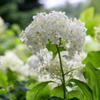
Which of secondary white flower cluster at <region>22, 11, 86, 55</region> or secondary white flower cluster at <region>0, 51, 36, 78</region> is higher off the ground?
secondary white flower cluster at <region>22, 11, 86, 55</region>

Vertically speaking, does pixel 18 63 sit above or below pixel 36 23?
below

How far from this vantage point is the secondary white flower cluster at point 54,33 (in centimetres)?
107

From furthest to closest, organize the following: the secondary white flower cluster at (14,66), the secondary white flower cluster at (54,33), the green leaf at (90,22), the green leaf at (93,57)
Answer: the green leaf at (90,22) → the secondary white flower cluster at (14,66) → the green leaf at (93,57) → the secondary white flower cluster at (54,33)

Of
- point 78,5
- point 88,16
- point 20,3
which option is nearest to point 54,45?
point 88,16

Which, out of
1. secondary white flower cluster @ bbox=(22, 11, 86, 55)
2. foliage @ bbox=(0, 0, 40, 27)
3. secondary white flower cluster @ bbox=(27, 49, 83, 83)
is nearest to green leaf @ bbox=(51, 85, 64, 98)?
secondary white flower cluster @ bbox=(27, 49, 83, 83)

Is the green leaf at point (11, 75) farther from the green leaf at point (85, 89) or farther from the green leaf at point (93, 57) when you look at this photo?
the green leaf at point (85, 89)

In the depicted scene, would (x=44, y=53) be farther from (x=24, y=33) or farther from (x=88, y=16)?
(x=88, y=16)

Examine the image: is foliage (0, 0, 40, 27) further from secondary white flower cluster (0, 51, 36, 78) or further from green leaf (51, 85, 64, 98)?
green leaf (51, 85, 64, 98)

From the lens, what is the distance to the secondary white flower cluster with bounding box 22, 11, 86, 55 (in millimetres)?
1070

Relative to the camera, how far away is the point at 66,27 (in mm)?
1089

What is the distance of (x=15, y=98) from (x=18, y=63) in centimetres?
70

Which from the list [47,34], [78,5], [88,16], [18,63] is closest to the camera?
[47,34]

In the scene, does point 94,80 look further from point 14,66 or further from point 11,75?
point 14,66

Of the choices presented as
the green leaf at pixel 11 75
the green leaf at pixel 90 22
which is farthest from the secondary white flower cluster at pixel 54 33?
the green leaf at pixel 90 22
